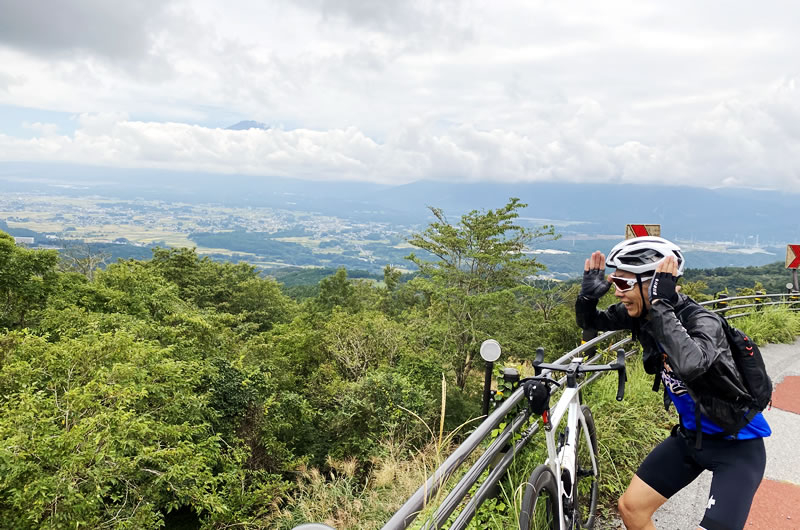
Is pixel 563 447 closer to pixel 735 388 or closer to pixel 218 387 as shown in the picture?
pixel 735 388

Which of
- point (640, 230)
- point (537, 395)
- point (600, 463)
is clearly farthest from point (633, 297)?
point (640, 230)

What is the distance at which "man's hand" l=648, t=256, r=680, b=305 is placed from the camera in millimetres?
2312

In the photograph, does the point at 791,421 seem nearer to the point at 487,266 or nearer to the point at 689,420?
the point at 689,420

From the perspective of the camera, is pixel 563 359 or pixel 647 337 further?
pixel 563 359

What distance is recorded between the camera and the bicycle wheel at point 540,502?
216cm

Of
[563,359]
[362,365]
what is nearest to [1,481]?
[563,359]

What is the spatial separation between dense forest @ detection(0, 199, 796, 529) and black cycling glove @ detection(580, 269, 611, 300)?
1.46 metres

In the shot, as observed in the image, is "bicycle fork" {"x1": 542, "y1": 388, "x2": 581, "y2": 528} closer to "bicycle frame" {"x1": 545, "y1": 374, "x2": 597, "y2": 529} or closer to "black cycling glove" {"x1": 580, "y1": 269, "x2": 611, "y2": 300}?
"bicycle frame" {"x1": 545, "y1": 374, "x2": 597, "y2": 529}

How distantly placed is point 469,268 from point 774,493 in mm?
23300

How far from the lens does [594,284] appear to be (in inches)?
121

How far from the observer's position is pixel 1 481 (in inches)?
322

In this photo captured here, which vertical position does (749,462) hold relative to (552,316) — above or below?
above

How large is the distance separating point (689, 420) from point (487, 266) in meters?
24.5

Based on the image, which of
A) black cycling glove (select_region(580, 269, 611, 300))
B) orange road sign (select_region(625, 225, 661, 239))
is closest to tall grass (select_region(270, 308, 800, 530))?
black cycling glove (select_region(580, 269, 611, 300))
